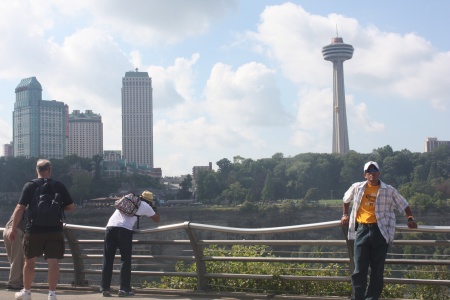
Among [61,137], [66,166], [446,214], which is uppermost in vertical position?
[61,137]

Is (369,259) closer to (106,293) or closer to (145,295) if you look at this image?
(145,295)

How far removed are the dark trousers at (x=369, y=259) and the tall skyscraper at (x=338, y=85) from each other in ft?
569

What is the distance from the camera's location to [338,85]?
183500 millimetres

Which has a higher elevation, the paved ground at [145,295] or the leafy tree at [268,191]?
the leafy tree at [268,191]

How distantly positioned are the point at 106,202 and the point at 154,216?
8755 cm

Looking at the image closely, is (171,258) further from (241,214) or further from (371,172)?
(241,214)

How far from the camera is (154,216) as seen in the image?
7.65 meters

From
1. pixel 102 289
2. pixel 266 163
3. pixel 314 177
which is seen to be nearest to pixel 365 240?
pixel 102 289

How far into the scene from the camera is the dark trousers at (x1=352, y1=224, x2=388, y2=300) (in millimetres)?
6031

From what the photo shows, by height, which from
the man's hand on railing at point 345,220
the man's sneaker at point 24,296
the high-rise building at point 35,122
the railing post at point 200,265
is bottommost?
the man's sneaker at point 24,296

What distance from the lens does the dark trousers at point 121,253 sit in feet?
24.3

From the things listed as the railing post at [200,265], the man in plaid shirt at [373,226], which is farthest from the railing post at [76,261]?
the man in plaid shirt at [373,226]

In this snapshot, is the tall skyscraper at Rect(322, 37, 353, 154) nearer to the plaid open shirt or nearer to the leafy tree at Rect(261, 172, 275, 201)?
the leafy tree at Rect(261, 172, 275, 201)

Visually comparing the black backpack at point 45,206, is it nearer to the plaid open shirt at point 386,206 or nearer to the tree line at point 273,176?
the plaid open shirt at point 386,206
